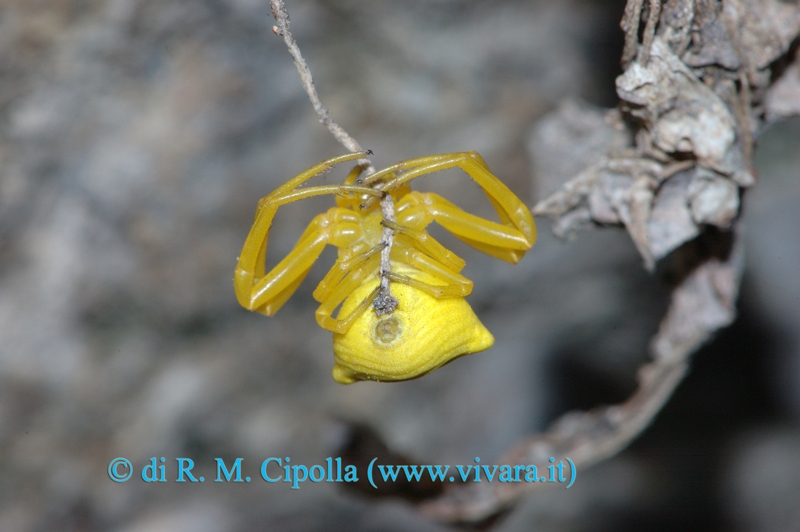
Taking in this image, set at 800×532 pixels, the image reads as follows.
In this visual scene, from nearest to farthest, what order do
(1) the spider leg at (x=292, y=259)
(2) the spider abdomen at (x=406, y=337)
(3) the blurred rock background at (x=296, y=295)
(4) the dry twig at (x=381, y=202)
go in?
(4) the dry twig at (x=381, y=202), (2) the spider abdomen at (x=406, y=337), (1) the spider leg at (x=292, y=259), (3) the blurred rock background at (x=296, y=295)

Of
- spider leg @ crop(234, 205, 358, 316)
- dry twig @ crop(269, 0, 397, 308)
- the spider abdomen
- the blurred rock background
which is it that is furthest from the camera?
the blurred rock background

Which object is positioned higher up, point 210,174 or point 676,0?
point 676,0

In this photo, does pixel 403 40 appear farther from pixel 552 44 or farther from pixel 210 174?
pixel 210 174

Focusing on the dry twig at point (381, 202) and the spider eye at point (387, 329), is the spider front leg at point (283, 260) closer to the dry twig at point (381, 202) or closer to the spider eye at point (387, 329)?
the dry twig at point (381, 202)

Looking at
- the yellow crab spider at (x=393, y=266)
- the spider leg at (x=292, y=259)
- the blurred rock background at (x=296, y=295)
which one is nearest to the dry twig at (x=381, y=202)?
the yellow crab spider at (x=393, y=266)

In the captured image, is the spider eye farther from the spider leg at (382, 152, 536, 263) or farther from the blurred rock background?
the blurred rock background

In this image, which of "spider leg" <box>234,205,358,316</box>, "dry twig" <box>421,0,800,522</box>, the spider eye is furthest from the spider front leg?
"dry twig" <box>421,0,800,522</box>

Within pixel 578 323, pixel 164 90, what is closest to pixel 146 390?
pixel 164 90
